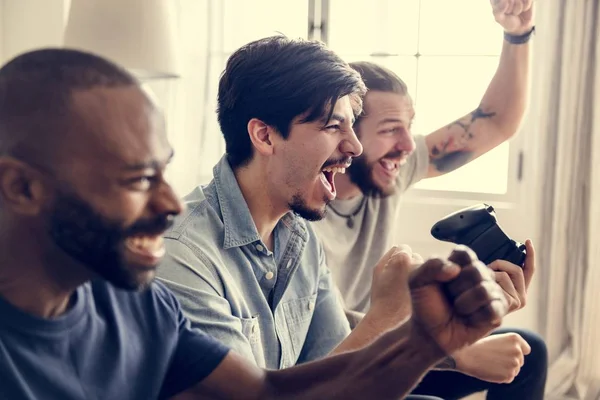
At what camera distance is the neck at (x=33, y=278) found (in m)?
0.75

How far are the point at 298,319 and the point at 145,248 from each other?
0.55 m

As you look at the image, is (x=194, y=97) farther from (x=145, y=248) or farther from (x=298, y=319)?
A: (x=145, y=248)

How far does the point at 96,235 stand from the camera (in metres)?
0.75

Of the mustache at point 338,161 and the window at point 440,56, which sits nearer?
the mustache at point 338,161

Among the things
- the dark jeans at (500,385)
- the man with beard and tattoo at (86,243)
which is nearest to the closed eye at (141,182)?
the man with beard and tattoo at (86,243)

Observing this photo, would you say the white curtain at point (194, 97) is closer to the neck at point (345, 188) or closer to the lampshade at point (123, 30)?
the lampshade at point (123, 30)

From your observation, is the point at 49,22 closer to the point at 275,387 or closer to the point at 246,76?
the point at 246,76

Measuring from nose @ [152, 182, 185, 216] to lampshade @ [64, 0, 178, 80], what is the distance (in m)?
1.37

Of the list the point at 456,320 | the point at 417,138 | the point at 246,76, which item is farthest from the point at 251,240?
the point at 417,138

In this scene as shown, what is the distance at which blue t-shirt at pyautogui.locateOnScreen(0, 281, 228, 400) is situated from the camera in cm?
74

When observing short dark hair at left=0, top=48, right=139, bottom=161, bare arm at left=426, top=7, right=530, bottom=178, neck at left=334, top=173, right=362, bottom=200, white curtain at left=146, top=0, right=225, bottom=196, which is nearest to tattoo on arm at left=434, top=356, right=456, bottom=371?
neck at left=334, top=173, right=362, bottom=200

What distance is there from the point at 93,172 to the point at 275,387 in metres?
0.34

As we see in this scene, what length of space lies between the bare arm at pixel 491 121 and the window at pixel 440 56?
0.28 meters

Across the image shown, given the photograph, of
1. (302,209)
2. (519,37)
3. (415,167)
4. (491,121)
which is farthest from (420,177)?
(302,209)
